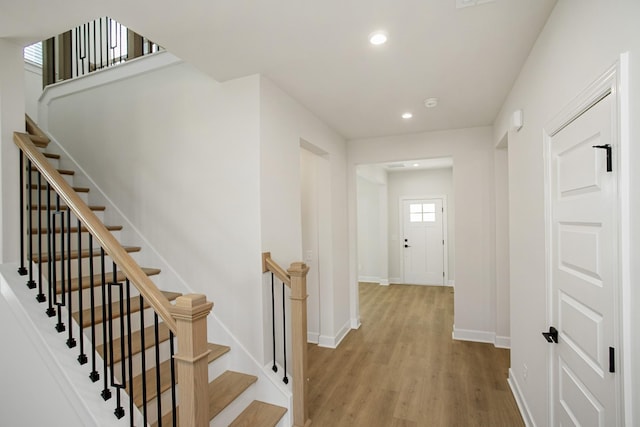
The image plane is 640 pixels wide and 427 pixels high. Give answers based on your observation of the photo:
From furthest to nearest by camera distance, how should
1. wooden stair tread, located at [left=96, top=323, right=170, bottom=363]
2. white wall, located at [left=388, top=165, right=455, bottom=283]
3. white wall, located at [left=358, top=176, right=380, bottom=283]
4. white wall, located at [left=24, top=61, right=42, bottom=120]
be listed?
white wall, located at [left=358, top=176, right=380, bottom=283] → white wall, located at [left=388, top=165, right=455, bottom=283] → white wall, located at [left=24, top=61, right=42, bottom=120] → wooden stair tread, located at [left=96, top=323, right=170, bottom=363]

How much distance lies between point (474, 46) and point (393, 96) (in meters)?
0.90

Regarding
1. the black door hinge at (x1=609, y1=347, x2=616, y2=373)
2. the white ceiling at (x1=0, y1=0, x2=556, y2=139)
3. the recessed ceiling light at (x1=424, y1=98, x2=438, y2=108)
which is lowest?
the black door hinge at (x1=609, y1=347, x2=616, y2=373)

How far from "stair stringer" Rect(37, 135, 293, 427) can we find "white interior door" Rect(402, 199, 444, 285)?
17.9 ft

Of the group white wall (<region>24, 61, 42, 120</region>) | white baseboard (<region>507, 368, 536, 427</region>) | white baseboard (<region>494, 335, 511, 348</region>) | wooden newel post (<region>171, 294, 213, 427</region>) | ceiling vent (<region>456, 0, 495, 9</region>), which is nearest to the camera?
wooden newel post (<region>171, 294, 213, 427</region>)

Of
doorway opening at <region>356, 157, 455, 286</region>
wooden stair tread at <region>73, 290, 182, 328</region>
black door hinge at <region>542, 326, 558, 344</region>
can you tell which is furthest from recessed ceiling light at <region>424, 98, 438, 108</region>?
doorway opening at <region>356, 157, 455, 286</region>

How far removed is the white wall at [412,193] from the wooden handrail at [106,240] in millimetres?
6440

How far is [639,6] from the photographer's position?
0.97 metres

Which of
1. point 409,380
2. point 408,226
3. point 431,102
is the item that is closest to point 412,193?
point 408,226

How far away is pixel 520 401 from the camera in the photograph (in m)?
2.51

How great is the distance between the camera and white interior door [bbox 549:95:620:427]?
3.85ft

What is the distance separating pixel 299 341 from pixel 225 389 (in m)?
0.61

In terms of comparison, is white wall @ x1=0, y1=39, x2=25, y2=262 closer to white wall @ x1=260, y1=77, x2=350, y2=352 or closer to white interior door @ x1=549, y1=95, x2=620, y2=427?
white wall @ x1=260, y1=77, x2=350, y2=352

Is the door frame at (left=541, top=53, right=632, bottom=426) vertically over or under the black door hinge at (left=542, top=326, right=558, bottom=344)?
over

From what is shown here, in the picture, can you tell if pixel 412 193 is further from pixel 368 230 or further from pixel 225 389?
pixel 225 389
